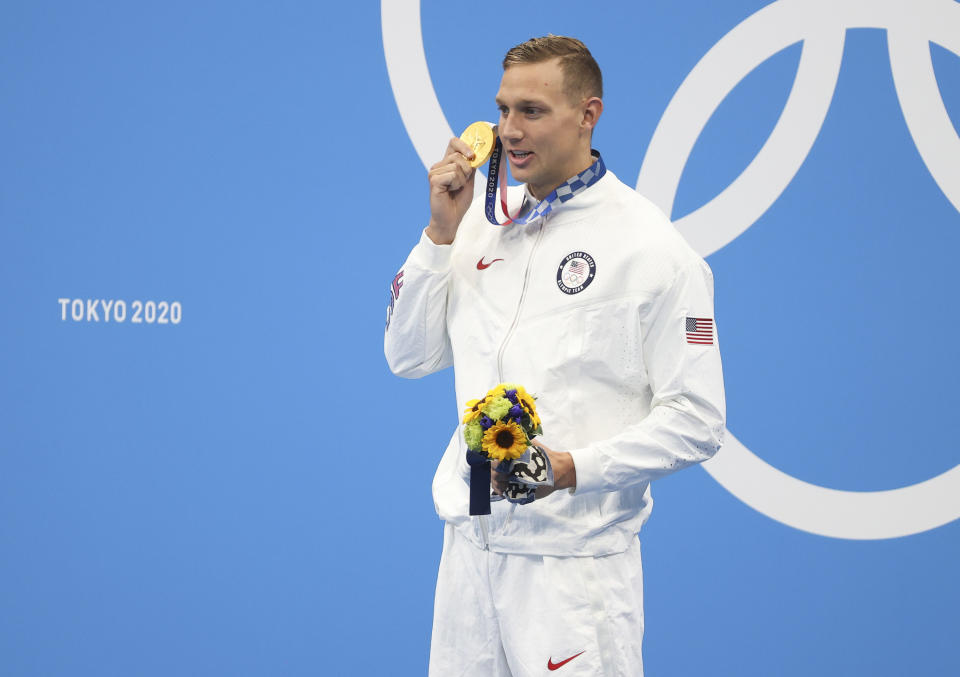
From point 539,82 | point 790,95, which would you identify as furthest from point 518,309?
point 790,95

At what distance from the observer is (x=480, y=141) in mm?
2354

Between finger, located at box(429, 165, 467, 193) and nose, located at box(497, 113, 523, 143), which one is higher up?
nose, located at box(497, 113, 523, 143)

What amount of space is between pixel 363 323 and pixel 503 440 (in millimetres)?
1610

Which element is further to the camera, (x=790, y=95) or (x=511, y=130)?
(x=790, y=95)

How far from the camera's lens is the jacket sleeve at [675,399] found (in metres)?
2.08

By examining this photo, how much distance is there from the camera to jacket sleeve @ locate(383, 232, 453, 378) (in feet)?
7.57

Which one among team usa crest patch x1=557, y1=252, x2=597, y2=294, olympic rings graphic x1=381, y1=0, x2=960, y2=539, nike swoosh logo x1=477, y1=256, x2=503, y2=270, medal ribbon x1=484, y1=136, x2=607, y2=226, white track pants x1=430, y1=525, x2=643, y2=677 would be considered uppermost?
olympic rings graphic x1=381, y1=0, x2=960, y2=539

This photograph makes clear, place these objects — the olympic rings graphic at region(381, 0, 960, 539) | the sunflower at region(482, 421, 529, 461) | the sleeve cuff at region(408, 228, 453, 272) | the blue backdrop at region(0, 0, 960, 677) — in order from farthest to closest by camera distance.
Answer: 1. the olympic rings graphic at region(381, 0, 960, 539)
2. the blue backdrop at region(0, 0, 960, 677)
3. the sleeve cuff at region(408, 228, 453, 272)
4. the sunflower at region(482, 421, 529, 461)

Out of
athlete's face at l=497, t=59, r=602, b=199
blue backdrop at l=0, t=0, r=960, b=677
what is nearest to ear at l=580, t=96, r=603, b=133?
athlete's face at l=497, t=59, r=602, b=199

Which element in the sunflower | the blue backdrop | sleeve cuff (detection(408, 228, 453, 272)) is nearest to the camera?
the sunflower

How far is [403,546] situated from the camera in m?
3.54

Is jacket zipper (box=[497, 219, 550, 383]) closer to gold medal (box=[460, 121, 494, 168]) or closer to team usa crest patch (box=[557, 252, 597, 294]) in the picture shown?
team usa crest patch (box=[557, 252, 597, 294])

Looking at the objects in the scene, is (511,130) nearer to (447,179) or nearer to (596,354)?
(447,179)

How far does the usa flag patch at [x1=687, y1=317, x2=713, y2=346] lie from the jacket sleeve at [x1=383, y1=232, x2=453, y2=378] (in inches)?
22.0
